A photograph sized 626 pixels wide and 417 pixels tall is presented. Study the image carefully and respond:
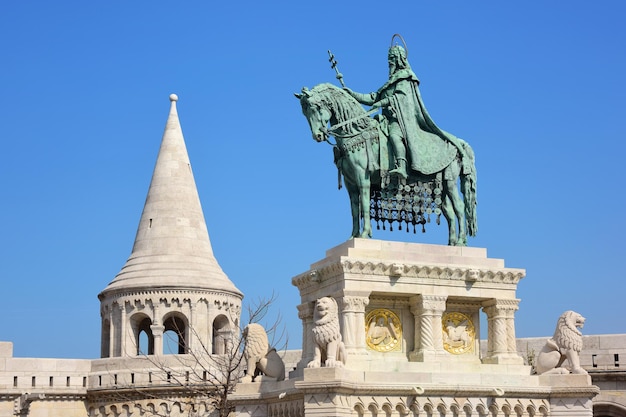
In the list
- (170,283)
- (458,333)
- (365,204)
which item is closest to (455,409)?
(458,333)

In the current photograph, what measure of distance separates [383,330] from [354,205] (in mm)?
2468

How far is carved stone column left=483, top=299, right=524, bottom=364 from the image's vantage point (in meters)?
20.4

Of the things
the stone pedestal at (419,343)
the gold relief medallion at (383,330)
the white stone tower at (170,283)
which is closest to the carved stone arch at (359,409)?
the stone pedestal at (419,343)

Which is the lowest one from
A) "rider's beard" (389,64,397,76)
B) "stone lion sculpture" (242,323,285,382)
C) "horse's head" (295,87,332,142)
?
"stone lion sculpture" (242,323,285,382)

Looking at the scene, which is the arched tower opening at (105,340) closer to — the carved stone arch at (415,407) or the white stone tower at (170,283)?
the white stone tower at (170,283)

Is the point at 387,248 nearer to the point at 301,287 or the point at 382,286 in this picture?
the point at 382,286

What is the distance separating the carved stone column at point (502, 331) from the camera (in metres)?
20.4

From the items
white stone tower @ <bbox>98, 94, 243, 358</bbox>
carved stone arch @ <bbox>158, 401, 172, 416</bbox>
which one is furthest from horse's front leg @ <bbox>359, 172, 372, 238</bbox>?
white stone tower @ <bbox>98, 94, 243, 358</bbox>

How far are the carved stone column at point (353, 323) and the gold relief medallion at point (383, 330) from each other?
1.38 ft

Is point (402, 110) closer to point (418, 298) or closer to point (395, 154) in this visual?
point (395, 154)

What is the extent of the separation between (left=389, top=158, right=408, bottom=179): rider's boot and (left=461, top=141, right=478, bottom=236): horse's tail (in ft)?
4.99

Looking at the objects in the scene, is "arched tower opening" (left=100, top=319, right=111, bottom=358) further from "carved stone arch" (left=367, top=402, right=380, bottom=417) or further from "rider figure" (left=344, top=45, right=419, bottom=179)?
"carved stone arch" (left=367, top=402, right=380, bottom=417)

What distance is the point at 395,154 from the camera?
20672 millimetres

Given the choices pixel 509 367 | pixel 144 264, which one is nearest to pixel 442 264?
pixel 509 367
